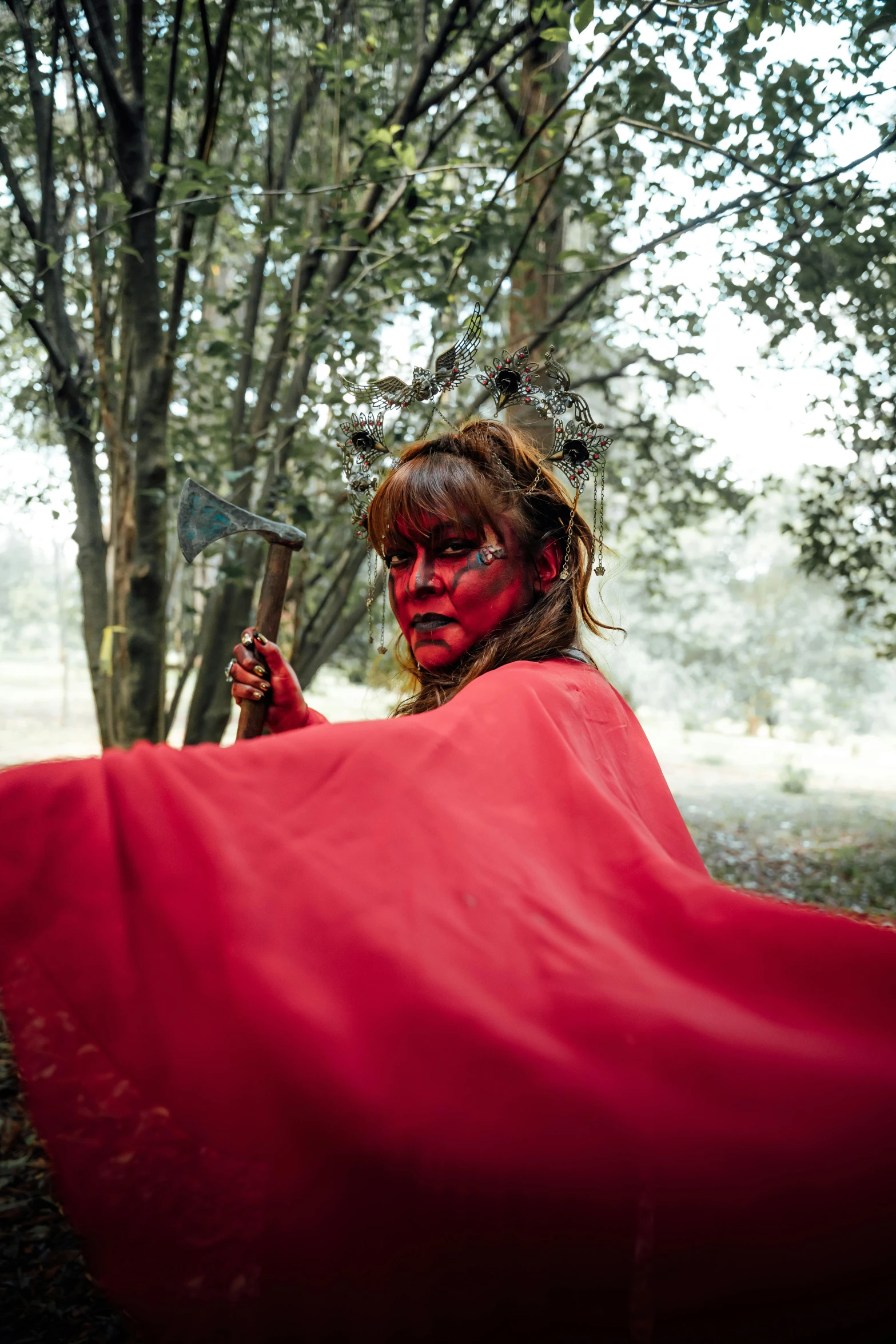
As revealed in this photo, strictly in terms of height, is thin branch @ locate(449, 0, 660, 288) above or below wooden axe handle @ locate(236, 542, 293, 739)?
above

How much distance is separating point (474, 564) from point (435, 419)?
3.69 m

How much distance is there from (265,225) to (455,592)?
7.40 ft

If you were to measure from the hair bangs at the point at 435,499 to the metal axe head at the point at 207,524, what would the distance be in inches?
9.5

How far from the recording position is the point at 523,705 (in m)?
1.57

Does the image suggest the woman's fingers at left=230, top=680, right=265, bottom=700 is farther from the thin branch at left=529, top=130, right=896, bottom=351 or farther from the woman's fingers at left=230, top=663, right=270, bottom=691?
the thin branch at left=529, top=130, right=896, bottom=351

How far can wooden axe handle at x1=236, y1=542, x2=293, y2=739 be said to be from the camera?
7.10ft

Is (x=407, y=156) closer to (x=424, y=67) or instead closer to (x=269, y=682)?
(x=424, y=67)

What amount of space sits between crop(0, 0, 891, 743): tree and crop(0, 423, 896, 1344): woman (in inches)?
101

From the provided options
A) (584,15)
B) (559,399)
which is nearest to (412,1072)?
(559,399)

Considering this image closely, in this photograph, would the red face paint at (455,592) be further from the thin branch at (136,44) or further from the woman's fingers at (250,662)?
the thin branch at (136,44)

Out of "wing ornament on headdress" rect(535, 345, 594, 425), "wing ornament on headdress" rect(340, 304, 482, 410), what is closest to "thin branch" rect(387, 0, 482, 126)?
"wing ornament on headdress" rect(340, 304, 482, 410)

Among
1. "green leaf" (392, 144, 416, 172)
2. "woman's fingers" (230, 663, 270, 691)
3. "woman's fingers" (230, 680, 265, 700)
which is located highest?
"green leaf" (392, 144, 416, 172)

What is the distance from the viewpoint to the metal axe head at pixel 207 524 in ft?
7.06

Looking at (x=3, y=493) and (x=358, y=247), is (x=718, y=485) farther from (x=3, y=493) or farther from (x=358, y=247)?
(x=3, y=493)
